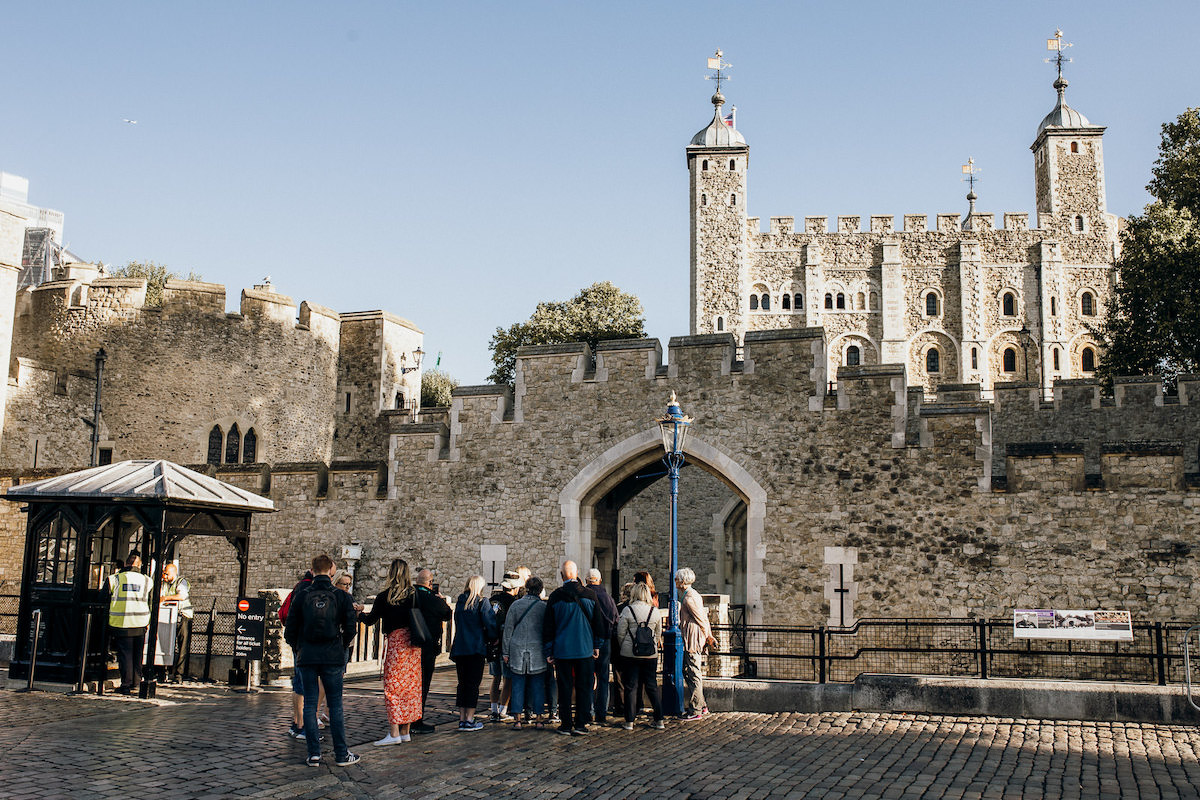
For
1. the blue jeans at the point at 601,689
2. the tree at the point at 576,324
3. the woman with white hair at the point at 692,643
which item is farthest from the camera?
the tree at the point at 576,324

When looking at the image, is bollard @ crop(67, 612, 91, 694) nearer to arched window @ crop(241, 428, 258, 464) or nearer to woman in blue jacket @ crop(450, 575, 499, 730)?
woman in blue jacket @ crop(450, 575, 499, 730)

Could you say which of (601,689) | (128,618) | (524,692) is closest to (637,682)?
(601,689)

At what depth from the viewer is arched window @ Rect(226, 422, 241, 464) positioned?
25.4 metres

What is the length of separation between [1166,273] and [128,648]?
80.3ft

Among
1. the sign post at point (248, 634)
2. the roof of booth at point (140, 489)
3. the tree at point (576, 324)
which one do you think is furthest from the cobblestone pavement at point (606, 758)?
the tree at point (576, 324)

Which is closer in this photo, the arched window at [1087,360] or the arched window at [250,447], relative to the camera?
the arched window at [250,447]

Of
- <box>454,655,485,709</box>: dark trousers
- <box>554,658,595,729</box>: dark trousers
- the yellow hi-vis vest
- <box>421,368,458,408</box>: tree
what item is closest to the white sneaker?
<box>454,655,485,709</box>: dark trousers

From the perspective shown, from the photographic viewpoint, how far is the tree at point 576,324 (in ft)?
136

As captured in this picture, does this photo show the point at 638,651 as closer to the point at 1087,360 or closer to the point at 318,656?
the point at 318,656

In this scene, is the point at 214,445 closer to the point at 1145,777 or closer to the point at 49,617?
the point at 49,617

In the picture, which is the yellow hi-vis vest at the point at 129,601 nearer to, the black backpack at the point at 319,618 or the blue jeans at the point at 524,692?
the black backpack at the point at 319,618

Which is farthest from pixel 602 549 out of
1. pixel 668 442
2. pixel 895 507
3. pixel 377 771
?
pixel 377 771

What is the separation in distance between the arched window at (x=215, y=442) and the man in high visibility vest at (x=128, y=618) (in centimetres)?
1419

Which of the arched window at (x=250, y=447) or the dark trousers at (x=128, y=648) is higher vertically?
the arched window at (x=250, y=447)
